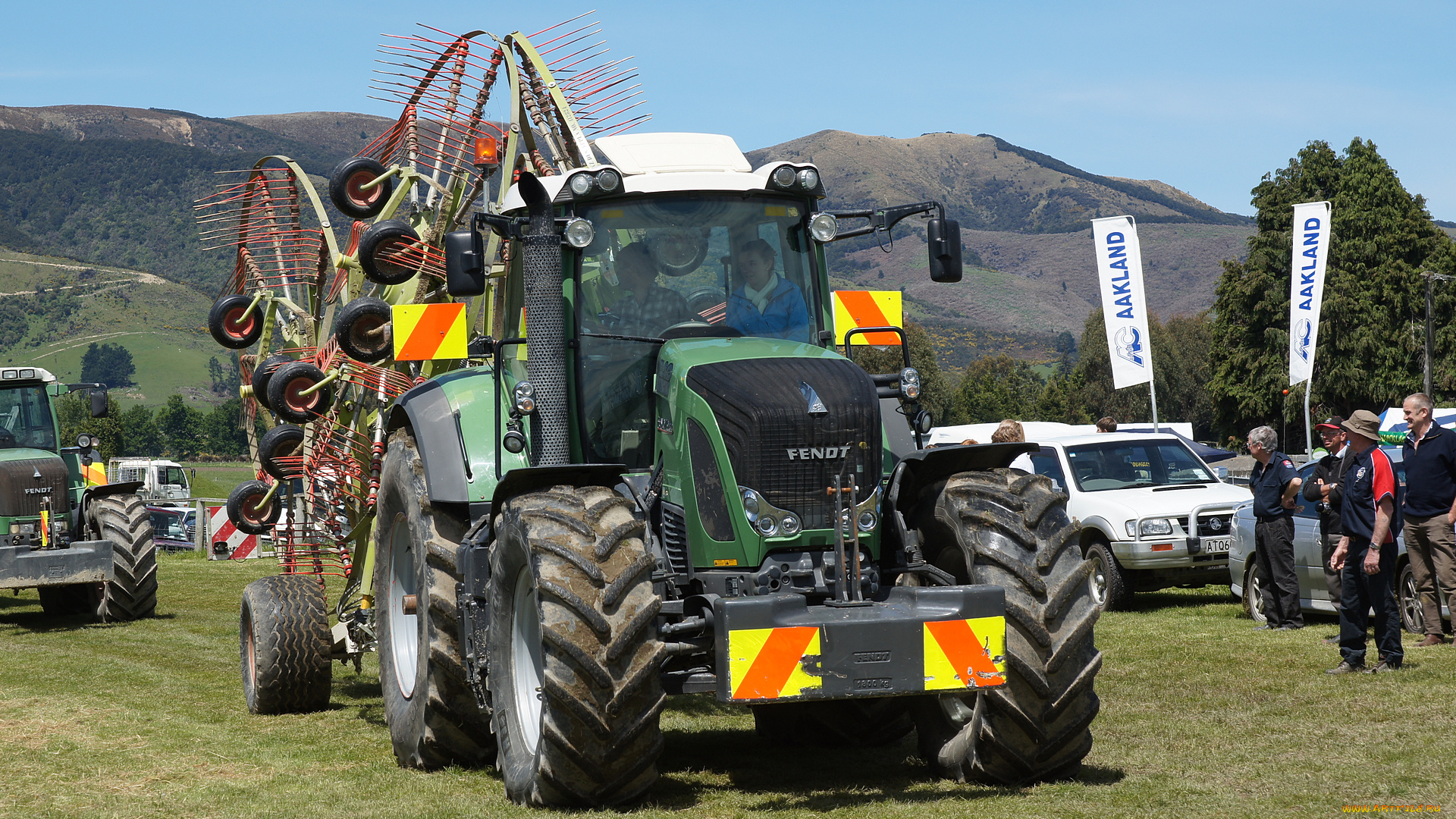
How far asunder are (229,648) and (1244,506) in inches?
401

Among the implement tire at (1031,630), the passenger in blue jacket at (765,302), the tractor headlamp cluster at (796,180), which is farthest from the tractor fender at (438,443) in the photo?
the implement tire at (1031,630)

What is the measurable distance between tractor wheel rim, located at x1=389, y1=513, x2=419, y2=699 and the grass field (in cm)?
50

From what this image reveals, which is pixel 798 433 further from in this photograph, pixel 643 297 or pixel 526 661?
pixel 526 661

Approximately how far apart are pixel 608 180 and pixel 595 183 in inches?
2.8

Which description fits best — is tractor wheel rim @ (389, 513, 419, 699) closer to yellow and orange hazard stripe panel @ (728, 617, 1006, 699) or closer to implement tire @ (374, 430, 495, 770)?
implement tire @ (374, 430, 495, 770)

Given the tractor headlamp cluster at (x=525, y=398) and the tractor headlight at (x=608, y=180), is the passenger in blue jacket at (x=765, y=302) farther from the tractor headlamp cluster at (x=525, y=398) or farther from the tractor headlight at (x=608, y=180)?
the tractor headlamp cluster at (x=525, y=398)

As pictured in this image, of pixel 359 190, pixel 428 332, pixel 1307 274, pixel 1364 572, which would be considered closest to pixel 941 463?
pixel 428 332

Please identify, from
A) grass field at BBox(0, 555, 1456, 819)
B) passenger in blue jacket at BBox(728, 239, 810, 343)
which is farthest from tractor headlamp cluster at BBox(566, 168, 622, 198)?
grass field at BBox(0, 555, 1456, 819)

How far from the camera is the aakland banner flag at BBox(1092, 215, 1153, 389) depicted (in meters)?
25.4

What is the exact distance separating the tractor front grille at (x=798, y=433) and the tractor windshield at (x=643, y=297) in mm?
761

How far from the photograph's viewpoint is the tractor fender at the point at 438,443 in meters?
7.47

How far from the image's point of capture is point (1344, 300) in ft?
182

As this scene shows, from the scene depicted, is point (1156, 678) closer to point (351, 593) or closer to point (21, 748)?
point (351, 593)

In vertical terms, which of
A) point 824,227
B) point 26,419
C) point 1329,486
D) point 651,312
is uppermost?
point 824,227
